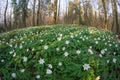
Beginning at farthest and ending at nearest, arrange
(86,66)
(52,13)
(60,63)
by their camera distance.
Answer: (52,13) → (60,63) → (86,66)

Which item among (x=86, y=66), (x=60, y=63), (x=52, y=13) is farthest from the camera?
(x=52, y=13)

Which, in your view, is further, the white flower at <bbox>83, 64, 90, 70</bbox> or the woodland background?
the woodland background

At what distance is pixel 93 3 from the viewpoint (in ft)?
128

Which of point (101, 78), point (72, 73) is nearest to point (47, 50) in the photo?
point (72, 73)

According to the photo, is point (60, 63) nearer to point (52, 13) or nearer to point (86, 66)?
point (86, 66)

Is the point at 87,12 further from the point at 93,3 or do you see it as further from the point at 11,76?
the point at 11,76

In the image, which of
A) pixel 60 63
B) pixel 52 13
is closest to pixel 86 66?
pixel 60 63

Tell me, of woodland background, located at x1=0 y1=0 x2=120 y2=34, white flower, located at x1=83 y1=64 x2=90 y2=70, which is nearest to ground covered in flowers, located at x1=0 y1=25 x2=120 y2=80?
white flower, located at x1=83 y1=64 x2=90 y2=70

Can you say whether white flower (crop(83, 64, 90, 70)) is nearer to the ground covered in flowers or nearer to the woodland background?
the ground covered in flowers

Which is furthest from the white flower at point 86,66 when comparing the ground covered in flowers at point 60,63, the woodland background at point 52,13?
the woodland background at point 52,13

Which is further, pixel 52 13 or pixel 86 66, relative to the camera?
pixel 52 13

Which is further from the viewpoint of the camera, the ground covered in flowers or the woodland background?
the woodland background

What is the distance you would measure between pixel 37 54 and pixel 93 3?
35.2 metres

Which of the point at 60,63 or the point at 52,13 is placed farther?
the point at 52,13
